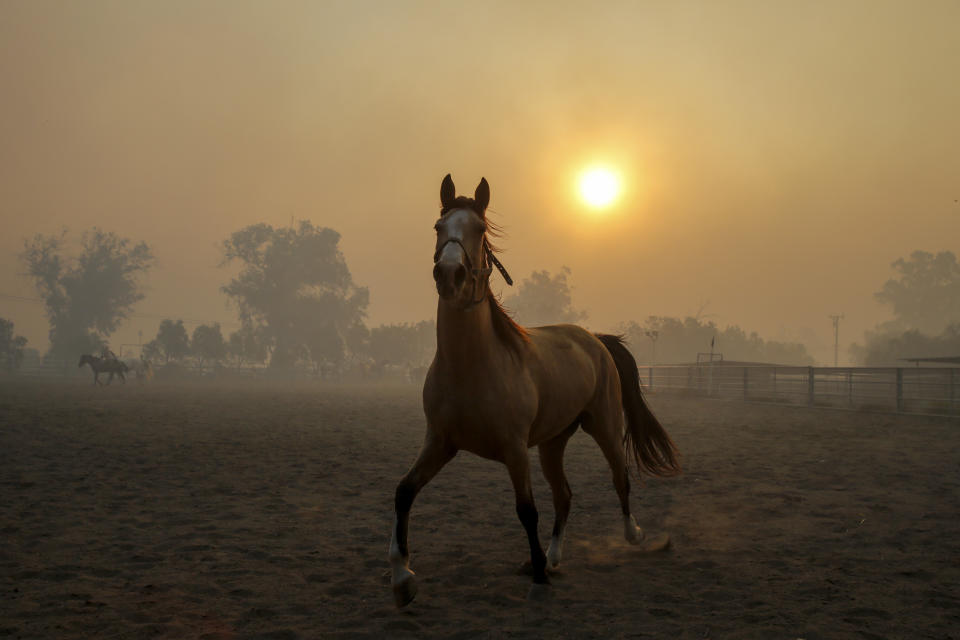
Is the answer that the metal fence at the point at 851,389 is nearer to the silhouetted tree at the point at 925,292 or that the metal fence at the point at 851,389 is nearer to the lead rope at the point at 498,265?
the lead rope at the point at 498,265

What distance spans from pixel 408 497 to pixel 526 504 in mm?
733

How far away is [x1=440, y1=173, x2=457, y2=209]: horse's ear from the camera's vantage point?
400cm

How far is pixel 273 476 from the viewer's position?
26.0ft

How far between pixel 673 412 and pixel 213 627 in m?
18.6

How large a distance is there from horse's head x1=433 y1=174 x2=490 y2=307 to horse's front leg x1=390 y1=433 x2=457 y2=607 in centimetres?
93

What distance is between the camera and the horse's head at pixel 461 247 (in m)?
3.38

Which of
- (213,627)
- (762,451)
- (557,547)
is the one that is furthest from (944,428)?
(213,627)

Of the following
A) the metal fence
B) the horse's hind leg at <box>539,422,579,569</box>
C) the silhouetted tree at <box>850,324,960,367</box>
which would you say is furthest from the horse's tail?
→ the silhouetted tree at <box>850,324,960,367</box>

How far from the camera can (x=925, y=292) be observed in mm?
101312

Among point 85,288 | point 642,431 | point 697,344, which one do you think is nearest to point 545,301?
point 697,344

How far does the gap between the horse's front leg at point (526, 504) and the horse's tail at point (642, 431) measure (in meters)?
2.10

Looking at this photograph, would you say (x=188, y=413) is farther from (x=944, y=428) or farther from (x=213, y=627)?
(x=944, y=428)

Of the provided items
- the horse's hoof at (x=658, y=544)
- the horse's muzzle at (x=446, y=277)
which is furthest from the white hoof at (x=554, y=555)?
the horse's muzzle at (x=446, y=277)

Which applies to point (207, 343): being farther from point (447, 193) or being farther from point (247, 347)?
point (447, 193)
